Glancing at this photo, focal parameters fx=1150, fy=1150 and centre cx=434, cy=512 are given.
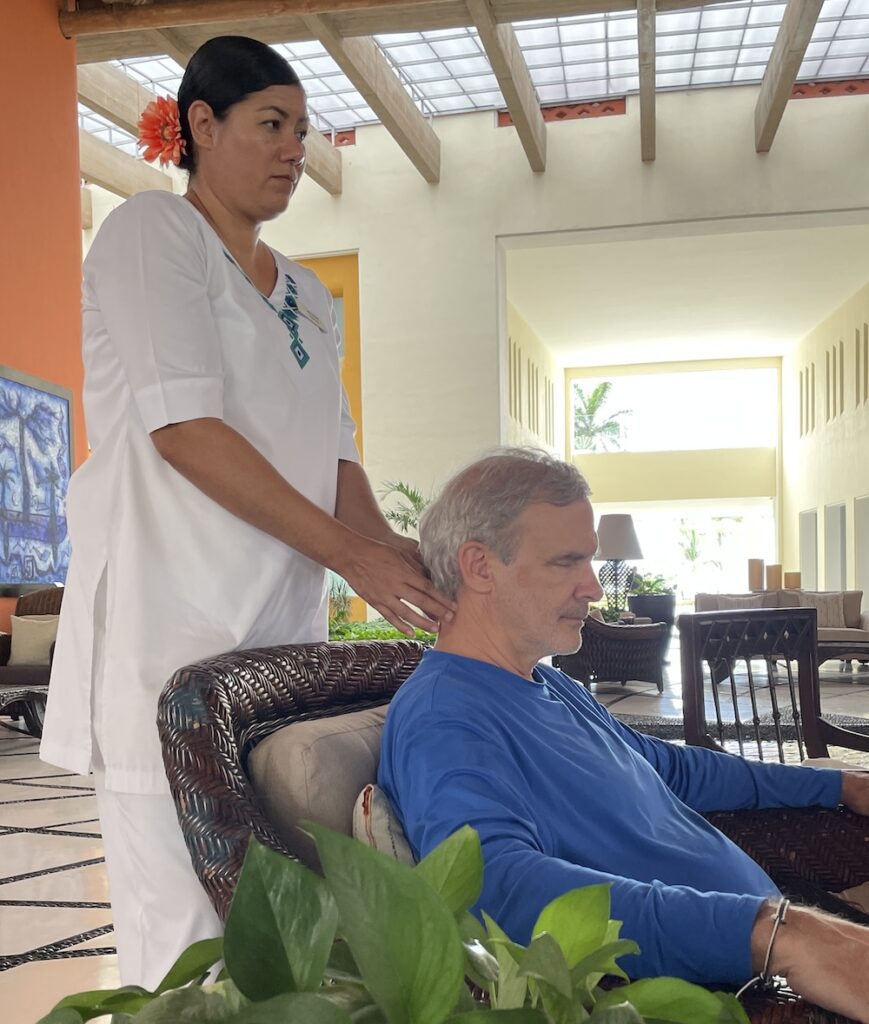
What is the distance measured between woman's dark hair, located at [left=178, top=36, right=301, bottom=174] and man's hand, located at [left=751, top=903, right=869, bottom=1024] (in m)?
1.08

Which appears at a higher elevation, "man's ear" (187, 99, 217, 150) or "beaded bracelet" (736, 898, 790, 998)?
"man's ear" (187, 99, 217, 150)

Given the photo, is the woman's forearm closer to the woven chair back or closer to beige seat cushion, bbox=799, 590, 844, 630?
the woven chair back

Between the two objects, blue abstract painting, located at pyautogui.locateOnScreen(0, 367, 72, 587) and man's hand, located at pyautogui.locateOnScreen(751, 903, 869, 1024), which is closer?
man's hand, located at pyautogui.locateOnScreen(751, 903, 869, 1024)

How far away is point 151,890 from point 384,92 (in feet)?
30.2

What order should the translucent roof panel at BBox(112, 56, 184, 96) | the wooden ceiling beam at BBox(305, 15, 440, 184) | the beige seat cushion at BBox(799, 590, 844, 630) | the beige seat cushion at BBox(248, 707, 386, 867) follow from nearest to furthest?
the beige seat cushion at BBox(248, 707, 386, 867) < the wooden ceiling beam at BBox(305, 15, 440, 184) < the translucent roof panel at BBox(112, 56, 184, 96) < the beige seat cushion at BBox(799, 590, 844, 630)

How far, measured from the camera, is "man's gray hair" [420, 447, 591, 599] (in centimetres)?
144

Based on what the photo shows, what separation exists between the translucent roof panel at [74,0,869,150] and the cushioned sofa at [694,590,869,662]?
16.6ft

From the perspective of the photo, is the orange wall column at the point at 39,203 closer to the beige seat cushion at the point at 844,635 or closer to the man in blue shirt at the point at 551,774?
the man in blue shirt at the point at 551,774

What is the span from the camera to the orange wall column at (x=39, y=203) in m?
6.74

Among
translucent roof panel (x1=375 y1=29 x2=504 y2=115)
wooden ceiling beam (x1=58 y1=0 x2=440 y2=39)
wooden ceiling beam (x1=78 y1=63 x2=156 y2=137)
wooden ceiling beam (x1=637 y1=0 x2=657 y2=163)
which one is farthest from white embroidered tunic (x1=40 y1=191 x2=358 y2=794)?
translucent roof panel (x1=375 y1=29 x2=504 y2=115)

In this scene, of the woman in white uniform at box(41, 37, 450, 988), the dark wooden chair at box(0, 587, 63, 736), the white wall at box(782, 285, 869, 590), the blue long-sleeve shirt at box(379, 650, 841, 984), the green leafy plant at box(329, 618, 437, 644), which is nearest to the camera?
the blue long-sleeve shirt at box(379, 650, 841, 984)

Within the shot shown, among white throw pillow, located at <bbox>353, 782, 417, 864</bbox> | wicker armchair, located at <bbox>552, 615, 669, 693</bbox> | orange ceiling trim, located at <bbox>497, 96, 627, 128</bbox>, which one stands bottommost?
wicker armchair, located at <bbox>552, 615, 669, 693</bbox>

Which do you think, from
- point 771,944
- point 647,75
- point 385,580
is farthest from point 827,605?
point 771,944

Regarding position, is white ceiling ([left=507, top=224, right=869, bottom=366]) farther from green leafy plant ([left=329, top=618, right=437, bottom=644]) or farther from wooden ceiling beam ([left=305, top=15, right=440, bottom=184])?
green leafy plant ([left=329, top=618, right=437, bottom=644])
